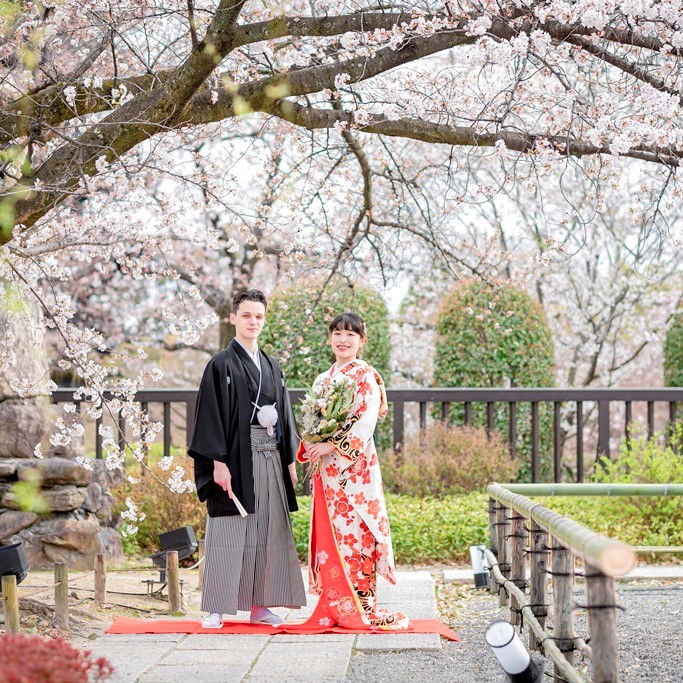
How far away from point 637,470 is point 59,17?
5813 mm

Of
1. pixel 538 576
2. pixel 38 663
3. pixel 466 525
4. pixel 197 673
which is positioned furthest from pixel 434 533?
pixel 38 663

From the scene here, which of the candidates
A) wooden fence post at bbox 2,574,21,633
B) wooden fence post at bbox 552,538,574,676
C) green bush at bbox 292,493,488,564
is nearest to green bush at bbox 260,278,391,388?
green bush at bbox 292,493,488,564

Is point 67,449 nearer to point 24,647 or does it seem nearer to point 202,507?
point 202,507

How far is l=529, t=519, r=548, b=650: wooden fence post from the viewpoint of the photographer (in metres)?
4.20

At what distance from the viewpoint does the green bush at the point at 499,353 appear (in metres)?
9.84

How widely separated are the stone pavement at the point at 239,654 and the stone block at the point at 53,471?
2.28 meters

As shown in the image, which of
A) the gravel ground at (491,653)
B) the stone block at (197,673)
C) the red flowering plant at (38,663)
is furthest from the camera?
the gravel ground at (491,653)

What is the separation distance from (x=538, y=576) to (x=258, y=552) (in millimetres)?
1617

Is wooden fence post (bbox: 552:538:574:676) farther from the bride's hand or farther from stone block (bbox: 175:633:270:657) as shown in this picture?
the bride's hand

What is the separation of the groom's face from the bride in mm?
416

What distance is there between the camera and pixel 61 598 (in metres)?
4.88

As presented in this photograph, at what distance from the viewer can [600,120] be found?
4.25 metres

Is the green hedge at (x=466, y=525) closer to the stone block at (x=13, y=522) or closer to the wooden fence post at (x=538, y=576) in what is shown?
the stone block at (x=13, y=522)

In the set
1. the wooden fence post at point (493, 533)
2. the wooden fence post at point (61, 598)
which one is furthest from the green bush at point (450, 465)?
the wooden fence post at point (61, 598)
